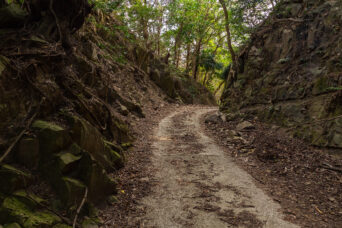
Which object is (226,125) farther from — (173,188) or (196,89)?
(196,89)

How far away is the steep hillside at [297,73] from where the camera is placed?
289 inches

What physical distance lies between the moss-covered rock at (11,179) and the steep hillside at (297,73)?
26.7 feet

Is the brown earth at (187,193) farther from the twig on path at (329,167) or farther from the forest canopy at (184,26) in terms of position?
the forest canopy at (184,26)

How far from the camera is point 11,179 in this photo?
3441 mm

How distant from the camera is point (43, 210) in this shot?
11.6ft

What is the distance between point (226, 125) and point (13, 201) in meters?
9.76

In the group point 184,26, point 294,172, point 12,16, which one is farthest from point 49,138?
point 184,26

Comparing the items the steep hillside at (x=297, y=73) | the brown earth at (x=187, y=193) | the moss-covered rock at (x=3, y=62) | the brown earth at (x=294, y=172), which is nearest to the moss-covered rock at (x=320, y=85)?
the steep hillside at (x=297, y=73)

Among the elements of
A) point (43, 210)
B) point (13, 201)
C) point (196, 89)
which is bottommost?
point (43, 210)

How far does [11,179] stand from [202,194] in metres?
3.95

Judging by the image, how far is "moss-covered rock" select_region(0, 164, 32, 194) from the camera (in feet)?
11.0

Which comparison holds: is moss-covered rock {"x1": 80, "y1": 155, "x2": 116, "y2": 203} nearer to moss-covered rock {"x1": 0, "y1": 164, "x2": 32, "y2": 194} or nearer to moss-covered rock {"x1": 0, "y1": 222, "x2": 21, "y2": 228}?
moss-covered rock {"x1": 0, "y1": 164, "x2": 32, "y2": 194}

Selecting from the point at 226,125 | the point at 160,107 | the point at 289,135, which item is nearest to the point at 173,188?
the point at 289,135

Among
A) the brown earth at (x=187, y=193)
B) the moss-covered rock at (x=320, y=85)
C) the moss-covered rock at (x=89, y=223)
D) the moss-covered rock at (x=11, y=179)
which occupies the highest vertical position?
the moss-covered rock at (x=320, y=85)
